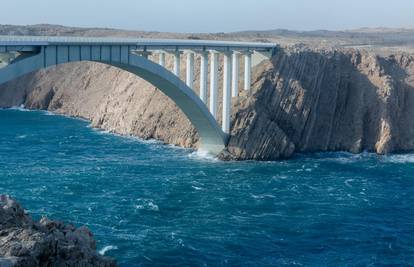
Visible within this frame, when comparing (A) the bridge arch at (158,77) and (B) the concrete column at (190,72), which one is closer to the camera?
(A) the bridge arch at (158,77)

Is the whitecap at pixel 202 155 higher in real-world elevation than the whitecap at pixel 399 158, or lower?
higher

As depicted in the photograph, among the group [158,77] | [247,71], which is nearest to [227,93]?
[247,71]

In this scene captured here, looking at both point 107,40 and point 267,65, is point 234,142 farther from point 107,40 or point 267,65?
point 107,40

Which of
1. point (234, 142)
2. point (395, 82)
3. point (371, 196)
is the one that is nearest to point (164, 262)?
point (371, 196)

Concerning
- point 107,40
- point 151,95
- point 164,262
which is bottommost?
point 164,262

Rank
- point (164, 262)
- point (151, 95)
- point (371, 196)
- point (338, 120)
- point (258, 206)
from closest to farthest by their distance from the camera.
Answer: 1. point (164, 262)
2. point (258, 206)
3. point (371, 196)
4. point (338, 120)
5. point (151, 95)

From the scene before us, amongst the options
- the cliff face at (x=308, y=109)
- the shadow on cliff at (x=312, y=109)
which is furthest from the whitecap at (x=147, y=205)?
the shadow on cliff at (x=312, y=109)

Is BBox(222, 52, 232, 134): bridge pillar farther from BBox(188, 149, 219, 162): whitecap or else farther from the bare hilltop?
BBox(188, 149, 219, 162): whitecap

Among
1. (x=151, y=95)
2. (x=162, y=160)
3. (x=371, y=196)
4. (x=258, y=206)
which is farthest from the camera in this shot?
(x=151, y=95)

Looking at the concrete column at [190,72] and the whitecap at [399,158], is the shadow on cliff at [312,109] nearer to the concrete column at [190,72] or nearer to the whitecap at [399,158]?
the whitecap at [399,158]
